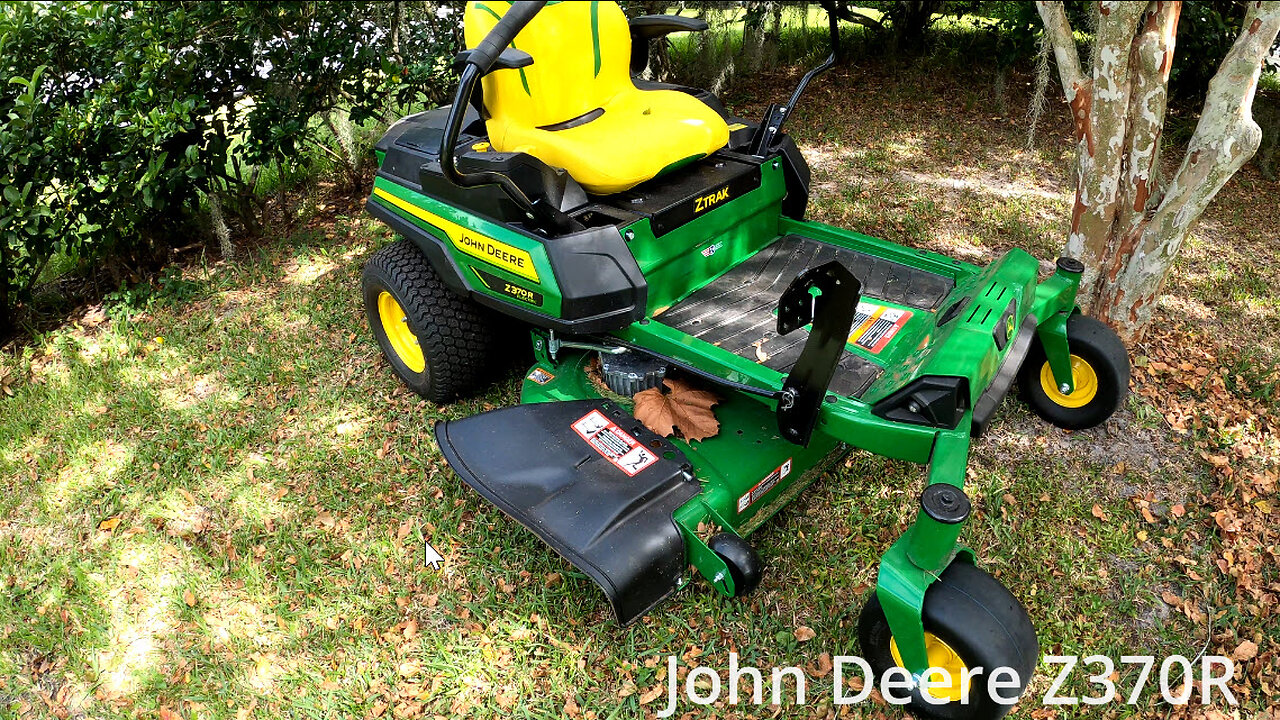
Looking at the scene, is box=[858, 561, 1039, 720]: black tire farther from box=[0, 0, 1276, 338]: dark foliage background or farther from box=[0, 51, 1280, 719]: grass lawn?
box=[0, 0, 1276, 338]: dark foliage background

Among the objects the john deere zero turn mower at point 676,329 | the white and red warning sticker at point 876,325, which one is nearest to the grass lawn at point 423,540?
the john deere zero turn mower at point 676,329

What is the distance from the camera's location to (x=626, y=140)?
3.08m

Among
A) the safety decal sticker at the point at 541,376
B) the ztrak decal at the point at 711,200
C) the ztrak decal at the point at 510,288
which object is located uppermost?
the ztrak decal at the point at 711,200

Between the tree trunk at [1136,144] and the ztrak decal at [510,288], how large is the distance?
6.53ft

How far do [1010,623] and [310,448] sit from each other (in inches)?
105

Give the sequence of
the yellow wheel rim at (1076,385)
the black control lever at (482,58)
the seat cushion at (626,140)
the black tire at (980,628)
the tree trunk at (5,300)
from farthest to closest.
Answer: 1. the tree trunk at (5,300)
2. the yellow wheel rim at (1076,385)
3. the seat cushion at (626,140)
4. the black control lever at (482,58)
5. the black tire at (980,628)

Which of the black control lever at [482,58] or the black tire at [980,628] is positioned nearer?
the black tire at [980,628]

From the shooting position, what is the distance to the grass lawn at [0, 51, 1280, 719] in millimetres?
2588

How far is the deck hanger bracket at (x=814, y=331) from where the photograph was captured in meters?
2.24

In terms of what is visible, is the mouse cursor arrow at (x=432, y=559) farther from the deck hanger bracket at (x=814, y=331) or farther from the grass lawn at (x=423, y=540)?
the deck hanger bracket at (x=814, y=331)

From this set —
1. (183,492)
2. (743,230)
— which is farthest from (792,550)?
(183,492)

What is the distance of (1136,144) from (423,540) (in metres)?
2.95

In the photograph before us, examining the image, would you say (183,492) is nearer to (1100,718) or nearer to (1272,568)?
(1100,718)

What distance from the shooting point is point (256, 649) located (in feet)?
8.91
